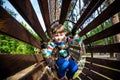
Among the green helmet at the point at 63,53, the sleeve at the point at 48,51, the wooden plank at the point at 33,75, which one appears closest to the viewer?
the wooden plank at the point at 33,75

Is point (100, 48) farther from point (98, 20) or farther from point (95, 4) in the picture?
point (95, 4)

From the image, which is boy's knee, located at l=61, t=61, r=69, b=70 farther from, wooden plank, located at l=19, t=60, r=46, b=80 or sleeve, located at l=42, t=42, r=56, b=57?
wooden plank, located at l=19, t=60, r=46, b=80

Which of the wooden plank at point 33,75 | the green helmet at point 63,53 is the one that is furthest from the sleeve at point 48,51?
the wooden plank at point 33,75

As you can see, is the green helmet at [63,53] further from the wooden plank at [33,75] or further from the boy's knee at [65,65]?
the wooden plank at [33,75]

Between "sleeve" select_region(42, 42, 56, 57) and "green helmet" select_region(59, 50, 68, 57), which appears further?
"green helmet" select_region(59, 50, 68, 57)

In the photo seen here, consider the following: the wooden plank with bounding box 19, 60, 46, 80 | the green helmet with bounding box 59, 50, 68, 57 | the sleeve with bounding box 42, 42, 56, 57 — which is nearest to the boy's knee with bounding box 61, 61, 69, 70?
the green helmet with bounding box 59, 50, 68, 57

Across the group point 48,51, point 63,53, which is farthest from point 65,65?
point 48,51

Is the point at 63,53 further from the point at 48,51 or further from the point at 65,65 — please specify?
the point at 48,51

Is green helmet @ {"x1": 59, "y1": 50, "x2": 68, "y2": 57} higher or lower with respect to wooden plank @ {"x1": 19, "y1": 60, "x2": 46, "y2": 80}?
higher

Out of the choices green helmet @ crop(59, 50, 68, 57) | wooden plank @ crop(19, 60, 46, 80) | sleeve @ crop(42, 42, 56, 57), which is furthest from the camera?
green helmet @ crop(59, 50, 68, 57)

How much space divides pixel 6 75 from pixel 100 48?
226cm

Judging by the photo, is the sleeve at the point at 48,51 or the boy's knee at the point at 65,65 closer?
the sleeve at the point at 48,51

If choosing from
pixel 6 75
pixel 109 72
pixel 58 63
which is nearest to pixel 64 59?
pixel 58 63

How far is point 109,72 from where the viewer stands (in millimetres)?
3432
